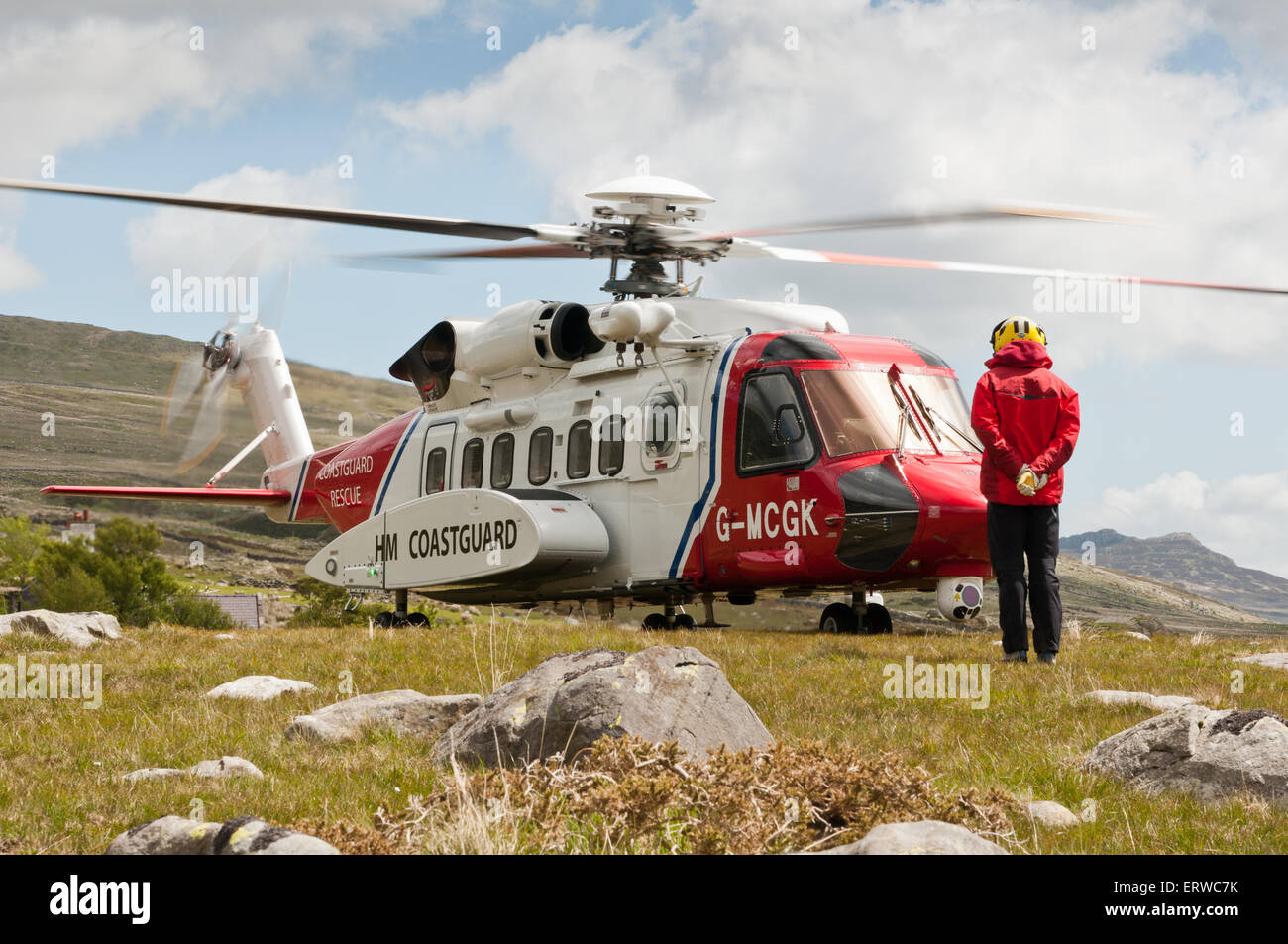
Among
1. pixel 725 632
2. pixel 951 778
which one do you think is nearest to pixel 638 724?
pixel 951 778

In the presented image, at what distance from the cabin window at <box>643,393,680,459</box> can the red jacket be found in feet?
15.7

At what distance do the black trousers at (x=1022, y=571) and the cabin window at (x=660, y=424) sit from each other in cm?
495

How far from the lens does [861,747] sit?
7.24 metres

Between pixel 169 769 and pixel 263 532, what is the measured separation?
168 metres

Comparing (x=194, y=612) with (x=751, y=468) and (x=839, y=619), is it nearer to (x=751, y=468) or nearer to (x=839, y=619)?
(x=839, y=619)

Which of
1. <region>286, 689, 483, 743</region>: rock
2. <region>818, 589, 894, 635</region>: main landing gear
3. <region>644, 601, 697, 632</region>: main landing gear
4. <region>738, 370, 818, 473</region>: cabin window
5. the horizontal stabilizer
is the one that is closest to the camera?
<region>286, 689, 483, 743</region>: rock

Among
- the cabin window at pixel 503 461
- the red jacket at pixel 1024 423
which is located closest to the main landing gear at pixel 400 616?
the cabin window at pixel 503 461

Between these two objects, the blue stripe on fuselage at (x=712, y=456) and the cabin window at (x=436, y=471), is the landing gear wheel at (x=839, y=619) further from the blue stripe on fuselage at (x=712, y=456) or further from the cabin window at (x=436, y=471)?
the cabin window at (x=436, y=471)

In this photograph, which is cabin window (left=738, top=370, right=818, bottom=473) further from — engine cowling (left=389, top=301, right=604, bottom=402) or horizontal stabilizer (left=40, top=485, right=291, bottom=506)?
horizontal stabilizer (left=40, top=485, right=291, bottom=506)

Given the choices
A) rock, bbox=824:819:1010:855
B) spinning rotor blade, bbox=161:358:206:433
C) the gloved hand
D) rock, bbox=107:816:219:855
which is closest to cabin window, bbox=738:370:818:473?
the gloved hand

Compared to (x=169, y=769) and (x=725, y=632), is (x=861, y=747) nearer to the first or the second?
(x=169, y=769)

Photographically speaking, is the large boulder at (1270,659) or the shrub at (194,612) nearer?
the large boulder at (1270,659)

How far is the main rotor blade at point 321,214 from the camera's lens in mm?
11680

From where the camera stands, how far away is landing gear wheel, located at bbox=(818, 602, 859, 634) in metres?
14.8
